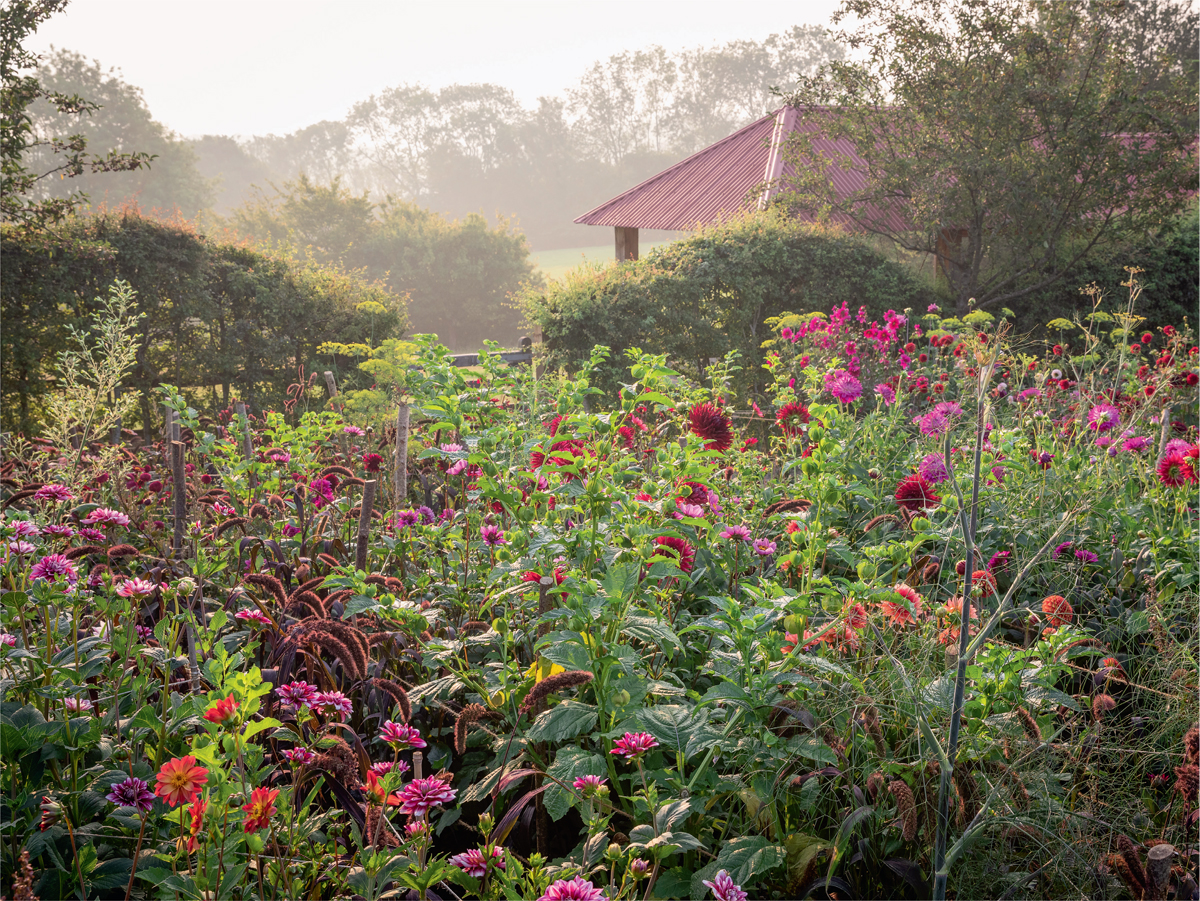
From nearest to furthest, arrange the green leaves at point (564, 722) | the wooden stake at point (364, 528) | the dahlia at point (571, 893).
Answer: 1. the dahlia at point (571, 893)
2. the green leaves at point (564, 722)
3. the wooden stake at point (364, 528)

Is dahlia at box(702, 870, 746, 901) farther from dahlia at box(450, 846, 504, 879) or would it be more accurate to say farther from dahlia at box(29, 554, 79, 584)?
dahlia at box(29, 554, 79, 584)

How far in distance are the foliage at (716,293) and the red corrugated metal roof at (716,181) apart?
3.70m

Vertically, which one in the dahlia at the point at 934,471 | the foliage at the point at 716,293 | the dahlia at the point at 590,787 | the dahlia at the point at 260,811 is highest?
the foliage at the point at 716,293

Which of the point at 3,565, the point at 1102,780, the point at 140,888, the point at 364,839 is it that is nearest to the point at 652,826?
the point at 364,839

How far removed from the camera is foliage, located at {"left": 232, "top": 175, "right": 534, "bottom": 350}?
114 ft

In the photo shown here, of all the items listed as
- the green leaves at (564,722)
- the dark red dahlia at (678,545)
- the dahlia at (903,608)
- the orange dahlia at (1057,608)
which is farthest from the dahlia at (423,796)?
the orange dahlia at (1057,608)

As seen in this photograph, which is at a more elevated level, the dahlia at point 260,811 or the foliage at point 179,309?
the foliage at point 179,309

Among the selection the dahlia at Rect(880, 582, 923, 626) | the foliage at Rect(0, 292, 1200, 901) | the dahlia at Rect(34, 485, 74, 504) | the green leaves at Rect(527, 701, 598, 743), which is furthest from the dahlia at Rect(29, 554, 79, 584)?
the dahlia at Rect(880, 582, 923, 626)

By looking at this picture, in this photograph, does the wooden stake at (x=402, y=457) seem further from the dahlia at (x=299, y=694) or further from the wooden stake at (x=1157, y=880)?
the wooden stake at (x=1157, y=880)

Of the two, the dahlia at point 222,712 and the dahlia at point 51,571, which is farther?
the dahlia at point 51,571

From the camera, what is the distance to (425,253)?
35062mm

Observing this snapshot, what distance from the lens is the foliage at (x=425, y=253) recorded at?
34.9 meters

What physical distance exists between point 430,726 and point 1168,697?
181 centimetres

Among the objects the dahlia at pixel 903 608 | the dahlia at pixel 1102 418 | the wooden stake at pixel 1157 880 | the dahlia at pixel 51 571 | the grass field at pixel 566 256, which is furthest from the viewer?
the grass field at pixel 566 256
